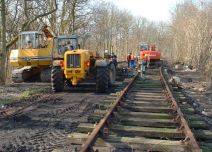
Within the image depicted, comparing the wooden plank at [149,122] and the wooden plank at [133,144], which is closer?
the wooden plank at [133,144]

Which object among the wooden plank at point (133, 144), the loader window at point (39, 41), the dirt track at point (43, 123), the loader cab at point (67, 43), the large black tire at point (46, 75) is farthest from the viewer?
the loader window at point (39, 41)

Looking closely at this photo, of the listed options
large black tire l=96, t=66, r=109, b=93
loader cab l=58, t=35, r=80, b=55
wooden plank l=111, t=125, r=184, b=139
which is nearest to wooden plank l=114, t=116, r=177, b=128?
wooden plank l=111, t=125, r=184, b=139

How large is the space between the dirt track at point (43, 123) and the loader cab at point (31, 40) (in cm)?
877

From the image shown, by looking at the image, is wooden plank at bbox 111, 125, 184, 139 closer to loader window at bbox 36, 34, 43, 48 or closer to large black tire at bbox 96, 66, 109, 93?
large black tire at bbox 96, 66, 109, 93

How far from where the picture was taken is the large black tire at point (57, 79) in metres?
15.8

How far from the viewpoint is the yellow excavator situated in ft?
70.0

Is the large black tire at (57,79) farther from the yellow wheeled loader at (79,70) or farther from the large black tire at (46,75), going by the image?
the large black tire at (46,75)

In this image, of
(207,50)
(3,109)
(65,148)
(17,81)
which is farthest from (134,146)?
(207,50)

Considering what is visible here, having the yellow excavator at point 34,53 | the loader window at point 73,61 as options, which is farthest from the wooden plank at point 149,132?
the yellow excavator at point 34,53

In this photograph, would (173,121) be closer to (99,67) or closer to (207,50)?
(99,67)

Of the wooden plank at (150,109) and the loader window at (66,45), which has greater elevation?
the loader window at (66,45)

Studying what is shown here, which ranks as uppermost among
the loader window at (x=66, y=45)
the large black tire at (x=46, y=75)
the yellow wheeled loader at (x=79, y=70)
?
the loader window at (x=66, y=45)

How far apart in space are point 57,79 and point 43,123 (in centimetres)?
720

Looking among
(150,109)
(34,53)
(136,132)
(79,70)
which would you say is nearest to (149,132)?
(136,132)
